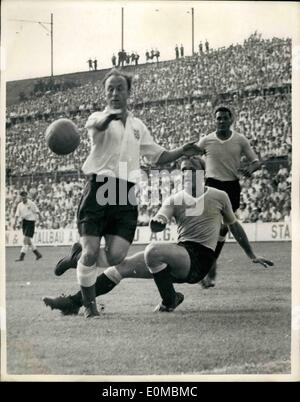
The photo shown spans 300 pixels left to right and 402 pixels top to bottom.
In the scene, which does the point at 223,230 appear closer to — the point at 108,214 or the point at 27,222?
the point at 108,214

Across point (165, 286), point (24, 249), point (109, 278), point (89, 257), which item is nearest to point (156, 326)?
point (165, 286)

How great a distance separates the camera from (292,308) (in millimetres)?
5578

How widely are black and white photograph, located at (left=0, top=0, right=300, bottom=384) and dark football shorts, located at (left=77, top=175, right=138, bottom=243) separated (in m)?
0.01

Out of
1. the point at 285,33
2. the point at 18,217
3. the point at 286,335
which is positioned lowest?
the point at 286,335

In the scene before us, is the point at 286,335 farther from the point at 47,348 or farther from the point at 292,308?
the point at 47,348

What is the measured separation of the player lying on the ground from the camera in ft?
18.2

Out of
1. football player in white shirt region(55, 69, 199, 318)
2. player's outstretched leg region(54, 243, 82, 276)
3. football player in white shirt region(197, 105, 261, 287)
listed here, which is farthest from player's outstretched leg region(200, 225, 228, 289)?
player's outstretched leg region(54, 243, 82, 276)

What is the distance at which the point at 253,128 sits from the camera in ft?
18.7

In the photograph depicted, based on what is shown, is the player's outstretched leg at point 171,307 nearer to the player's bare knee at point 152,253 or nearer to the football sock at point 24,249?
the player's bare knee at point 152,253

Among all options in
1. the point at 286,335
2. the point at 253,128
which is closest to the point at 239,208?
the point at 253,128

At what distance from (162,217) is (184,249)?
0.99 ft
